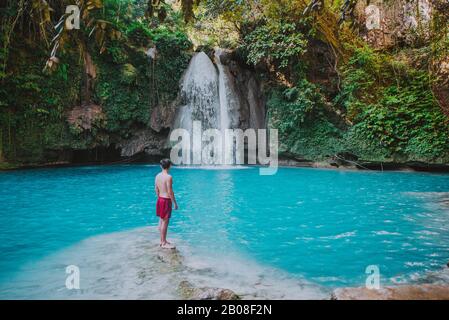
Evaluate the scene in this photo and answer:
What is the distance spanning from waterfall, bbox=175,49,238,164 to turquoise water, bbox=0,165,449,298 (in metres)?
6.09

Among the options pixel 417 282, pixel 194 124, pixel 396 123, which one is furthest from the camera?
pixel 194 124

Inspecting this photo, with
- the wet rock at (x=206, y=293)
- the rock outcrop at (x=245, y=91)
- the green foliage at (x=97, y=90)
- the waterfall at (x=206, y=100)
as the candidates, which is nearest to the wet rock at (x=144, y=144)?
the green foliage at (x=97, y=90)

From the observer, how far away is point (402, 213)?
730cm

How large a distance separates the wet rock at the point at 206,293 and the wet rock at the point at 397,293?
97 cm

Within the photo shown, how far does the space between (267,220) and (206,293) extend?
148 inches

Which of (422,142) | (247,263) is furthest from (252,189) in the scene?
(422,142)

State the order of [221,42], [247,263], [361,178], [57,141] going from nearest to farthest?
[247,263]
[361,178]
[57,141]
[221,42]

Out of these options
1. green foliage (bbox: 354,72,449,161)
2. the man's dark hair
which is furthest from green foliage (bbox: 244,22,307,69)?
the man's dark hair

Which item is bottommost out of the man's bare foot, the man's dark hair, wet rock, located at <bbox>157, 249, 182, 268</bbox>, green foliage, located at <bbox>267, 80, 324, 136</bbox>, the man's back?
wet rock, located at <bbox>157, 249, 182, 268</bbox>

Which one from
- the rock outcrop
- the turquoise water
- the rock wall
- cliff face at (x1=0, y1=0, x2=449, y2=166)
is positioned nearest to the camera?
the turquoise water

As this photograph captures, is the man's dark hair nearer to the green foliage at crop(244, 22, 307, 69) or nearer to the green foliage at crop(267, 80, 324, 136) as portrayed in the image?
the green foliage at crop(267, 80, 324, 136)

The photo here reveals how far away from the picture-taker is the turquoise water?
4707 mm
